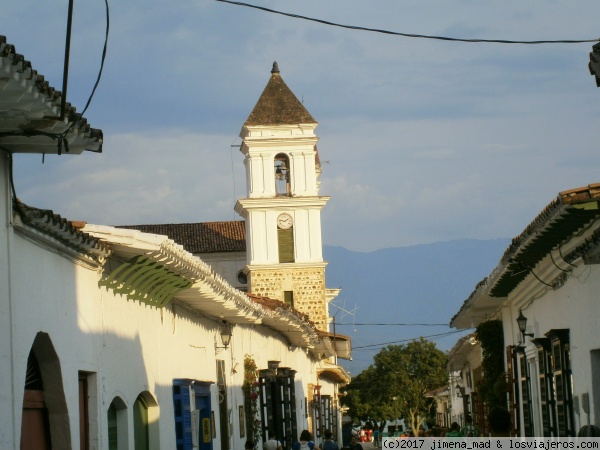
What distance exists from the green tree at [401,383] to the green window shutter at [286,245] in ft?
63.1

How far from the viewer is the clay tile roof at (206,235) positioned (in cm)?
7125

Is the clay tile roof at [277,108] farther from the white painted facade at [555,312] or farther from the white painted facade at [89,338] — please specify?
the white painted facade at [89,338]

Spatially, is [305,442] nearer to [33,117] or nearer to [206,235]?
[33,117]

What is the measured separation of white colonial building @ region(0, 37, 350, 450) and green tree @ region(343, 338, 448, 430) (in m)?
53.8

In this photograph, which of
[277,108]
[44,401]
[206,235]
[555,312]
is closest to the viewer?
[44,401]

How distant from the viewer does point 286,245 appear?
60.5m

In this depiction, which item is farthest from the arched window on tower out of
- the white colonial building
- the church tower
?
the white colonial building

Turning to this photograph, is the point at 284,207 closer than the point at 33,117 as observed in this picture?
No

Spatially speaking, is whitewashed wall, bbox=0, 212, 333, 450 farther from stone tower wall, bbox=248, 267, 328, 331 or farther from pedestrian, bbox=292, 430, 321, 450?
stone tower wall, bbox=248, 267, 328, 331

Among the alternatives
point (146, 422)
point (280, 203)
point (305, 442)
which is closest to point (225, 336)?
point (305, 442)

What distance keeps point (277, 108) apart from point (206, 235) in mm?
14725

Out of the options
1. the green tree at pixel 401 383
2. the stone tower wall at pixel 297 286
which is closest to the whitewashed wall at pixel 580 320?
the stone tower wall at pixel 297 286

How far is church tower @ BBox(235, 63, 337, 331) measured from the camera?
5916cm

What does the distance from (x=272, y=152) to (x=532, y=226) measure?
46.3m
